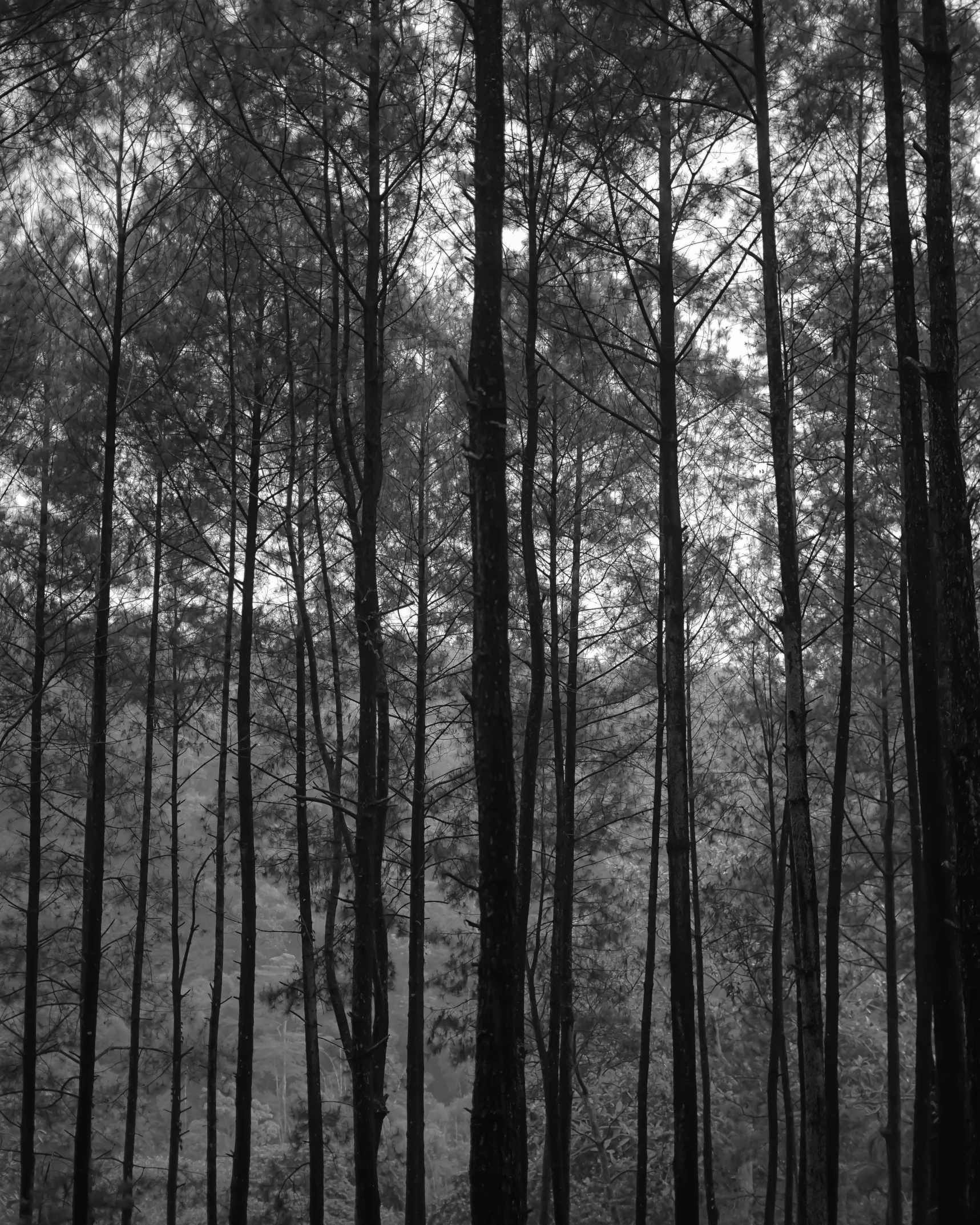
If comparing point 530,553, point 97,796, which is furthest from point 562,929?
point 97,796

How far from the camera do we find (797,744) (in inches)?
217

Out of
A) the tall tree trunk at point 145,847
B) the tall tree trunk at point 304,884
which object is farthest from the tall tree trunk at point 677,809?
the tall tree trunk at point 145,847

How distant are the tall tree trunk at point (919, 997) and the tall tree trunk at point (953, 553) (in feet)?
13.0

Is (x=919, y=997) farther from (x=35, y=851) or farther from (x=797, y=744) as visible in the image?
(x=35, y=851)

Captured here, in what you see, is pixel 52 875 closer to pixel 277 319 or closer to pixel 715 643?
pixel 277 319

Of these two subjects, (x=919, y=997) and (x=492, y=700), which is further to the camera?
(x=919, y=997)

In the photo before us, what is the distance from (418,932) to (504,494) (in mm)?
6075

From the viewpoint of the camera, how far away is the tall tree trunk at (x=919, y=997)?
8.73 metres

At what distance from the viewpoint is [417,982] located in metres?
9.23

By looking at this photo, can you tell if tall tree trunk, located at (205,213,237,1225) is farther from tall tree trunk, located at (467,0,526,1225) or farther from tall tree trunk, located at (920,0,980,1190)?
tall tree trunk, located at (920,0,980,1190)

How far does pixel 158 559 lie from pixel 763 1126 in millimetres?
13923

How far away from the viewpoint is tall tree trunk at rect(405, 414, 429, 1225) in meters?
8.91

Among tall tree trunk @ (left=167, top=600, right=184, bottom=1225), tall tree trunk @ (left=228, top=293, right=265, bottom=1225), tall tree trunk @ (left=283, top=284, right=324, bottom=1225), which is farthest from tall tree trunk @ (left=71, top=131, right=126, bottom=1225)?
tall tree trunk @ (left=167, top=600, right=184, bottom=1225)

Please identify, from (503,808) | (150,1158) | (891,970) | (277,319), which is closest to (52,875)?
(277,319)
